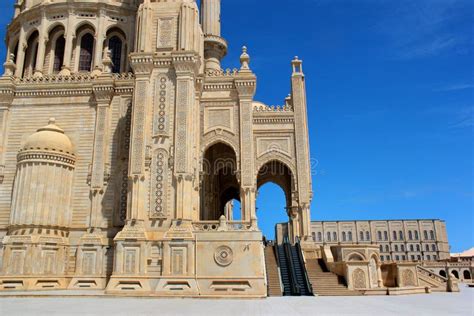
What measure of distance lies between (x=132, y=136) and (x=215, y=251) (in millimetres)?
6036

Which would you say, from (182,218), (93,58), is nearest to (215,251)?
(182,218)

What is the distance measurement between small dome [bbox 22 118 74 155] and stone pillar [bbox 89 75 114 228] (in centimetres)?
128

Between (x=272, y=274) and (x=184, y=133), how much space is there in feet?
22.8

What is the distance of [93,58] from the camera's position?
2553 centimetres

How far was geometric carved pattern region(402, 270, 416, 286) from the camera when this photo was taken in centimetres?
1795

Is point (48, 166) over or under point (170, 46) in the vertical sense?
under

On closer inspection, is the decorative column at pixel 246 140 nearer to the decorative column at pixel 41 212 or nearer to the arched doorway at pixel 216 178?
the arched doorway at pixel 216 178

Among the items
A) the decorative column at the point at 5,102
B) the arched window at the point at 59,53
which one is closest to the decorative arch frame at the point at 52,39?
the arched window at the point at 59,53

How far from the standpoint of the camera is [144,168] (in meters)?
17.5

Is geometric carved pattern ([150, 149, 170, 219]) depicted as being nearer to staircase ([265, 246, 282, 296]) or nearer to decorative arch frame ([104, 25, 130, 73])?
staircase ([265, 246, 282, 296])

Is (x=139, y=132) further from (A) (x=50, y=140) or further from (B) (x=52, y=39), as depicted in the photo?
(B) (x=52, y=39)

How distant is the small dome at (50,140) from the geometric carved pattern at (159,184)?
4596 millimetres

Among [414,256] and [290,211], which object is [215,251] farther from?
[414,256]

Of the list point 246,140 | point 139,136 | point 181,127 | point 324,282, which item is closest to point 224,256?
point 324,282
